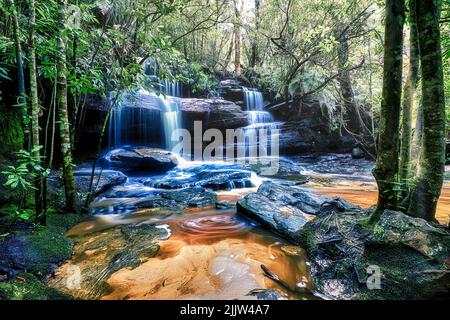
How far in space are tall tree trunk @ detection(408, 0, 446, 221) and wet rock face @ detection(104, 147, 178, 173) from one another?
8.39 metres

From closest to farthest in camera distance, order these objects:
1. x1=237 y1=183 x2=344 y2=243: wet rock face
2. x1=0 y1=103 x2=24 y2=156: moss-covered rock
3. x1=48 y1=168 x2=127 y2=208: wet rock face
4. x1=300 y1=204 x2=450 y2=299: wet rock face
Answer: x1=300 y1=204 x2=450 y2=299: wet rock face, x1=237 y1=183 x2=344 y2=243: wet rock face, x1=48 y1=168 x2=127 y2=208: wet rock face, x1=0 y1=103 x2=24 y2=156: moss-covered rock

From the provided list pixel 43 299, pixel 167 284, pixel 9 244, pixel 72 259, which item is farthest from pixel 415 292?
pixel 9 244

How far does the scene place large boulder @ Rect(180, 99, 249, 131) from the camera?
12.8 metres

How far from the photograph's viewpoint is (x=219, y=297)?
2182mm

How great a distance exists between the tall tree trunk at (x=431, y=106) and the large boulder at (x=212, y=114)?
36.5 ft

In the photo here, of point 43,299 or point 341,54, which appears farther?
point 341,54

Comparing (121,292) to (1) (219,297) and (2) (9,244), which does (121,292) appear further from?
(2) (9,244)

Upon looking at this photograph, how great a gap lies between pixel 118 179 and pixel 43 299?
19.8 feet

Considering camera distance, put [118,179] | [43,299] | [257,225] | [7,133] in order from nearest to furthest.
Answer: [43,299] < [257,225] < [7,133] < [118,179]

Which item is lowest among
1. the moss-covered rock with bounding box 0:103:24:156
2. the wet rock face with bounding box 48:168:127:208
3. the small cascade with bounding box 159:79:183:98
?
the wet rock face with bounding box 48:168:127:208

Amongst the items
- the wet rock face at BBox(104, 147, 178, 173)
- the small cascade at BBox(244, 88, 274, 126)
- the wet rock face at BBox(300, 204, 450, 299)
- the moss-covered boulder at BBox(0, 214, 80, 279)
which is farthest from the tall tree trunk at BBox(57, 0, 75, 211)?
the small cascade at BBox(244, 88, 274, 126)

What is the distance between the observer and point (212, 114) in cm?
1318

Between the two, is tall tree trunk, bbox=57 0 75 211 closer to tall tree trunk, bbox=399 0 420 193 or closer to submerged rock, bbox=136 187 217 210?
submerged rock, bbox=136 187 217 210

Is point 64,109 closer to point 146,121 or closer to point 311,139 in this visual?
point 146,121
